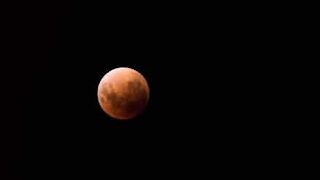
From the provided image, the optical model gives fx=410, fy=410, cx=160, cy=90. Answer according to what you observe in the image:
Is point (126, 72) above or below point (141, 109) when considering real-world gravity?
above

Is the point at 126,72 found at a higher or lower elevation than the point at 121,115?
higher

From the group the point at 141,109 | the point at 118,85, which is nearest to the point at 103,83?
the point at 118,85

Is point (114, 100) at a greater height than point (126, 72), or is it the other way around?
point (126, 72)

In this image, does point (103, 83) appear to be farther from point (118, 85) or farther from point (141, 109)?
point (141, 109)

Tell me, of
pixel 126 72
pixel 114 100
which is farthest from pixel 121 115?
pixel 126 72
